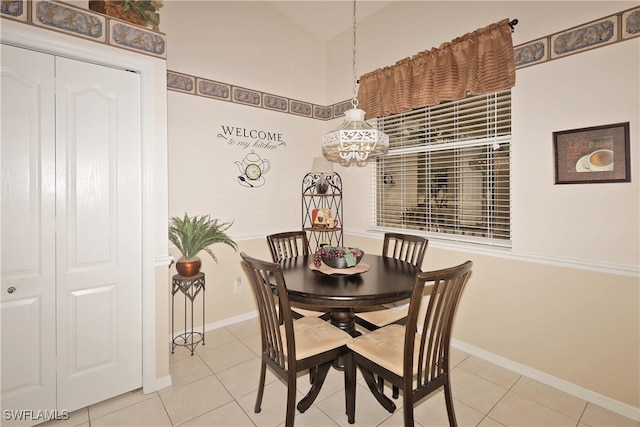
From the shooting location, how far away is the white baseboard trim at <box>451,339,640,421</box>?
2.00m

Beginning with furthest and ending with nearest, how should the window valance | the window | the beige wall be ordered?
the window
the window valance
the beige wall

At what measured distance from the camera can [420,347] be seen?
1579 millimetres

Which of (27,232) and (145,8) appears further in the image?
(145,8)

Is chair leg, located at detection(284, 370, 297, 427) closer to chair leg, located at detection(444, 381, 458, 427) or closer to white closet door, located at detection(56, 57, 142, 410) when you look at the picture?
chair leg, located at detection(444, 381, 458, 427)

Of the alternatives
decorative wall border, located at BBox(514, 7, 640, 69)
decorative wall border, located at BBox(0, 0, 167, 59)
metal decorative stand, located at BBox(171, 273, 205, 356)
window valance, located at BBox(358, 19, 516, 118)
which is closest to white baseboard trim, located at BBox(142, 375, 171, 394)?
metal decorative stand, located at BBox(171, 273, 205, 356)

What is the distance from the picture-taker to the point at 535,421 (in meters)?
1.95

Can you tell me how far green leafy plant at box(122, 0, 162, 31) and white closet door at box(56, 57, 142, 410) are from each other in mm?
410

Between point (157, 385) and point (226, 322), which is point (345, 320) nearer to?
point (157, 385)

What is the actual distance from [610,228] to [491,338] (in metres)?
1.21

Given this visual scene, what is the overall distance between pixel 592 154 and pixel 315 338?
217 cm

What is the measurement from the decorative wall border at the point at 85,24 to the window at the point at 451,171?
239 cm

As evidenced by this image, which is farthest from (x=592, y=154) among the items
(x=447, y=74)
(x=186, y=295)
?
(x=186, y=295)

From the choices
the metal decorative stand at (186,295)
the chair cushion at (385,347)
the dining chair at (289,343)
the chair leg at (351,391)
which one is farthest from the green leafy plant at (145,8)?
the chair leg at (351,391)

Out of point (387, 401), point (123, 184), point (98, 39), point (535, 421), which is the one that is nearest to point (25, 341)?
point (123, 184)
